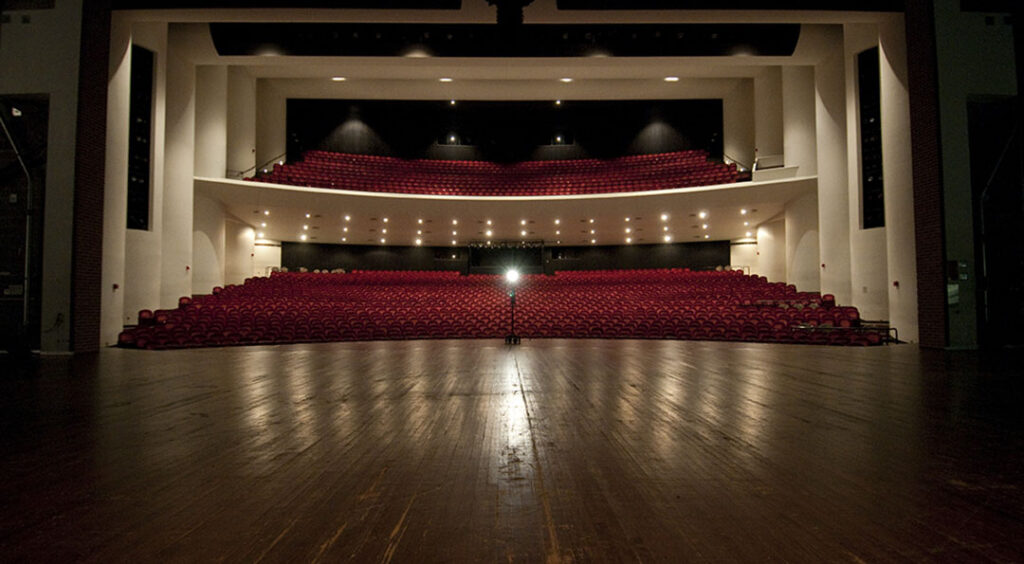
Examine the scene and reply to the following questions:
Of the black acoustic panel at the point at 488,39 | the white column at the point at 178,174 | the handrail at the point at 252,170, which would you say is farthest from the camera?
the handrail at the point at 252,170

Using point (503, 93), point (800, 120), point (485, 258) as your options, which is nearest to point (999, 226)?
Result: point (800, 120)

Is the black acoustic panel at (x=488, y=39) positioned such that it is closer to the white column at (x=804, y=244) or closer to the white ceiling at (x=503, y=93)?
the white ceiling at (x=503, y=93)

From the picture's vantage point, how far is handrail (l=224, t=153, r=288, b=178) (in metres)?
14.2

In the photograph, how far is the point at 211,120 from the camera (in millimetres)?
12812

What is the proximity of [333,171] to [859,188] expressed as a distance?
14756 mm

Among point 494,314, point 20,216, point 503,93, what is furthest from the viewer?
point 503,93

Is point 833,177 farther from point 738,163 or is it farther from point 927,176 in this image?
point 738,163

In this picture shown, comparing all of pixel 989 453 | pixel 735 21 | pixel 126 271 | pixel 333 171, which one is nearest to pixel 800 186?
pixel 735 21

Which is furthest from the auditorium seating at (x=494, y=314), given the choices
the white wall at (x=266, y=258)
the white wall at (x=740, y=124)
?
the white wall at (x=740, y=124)

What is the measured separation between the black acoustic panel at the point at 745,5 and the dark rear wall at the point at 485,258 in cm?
1074

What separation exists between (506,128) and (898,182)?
593 inches

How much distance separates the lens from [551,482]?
1.90 metres

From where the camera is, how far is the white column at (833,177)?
11.3 metres

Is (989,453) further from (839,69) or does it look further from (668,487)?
(839,69)
